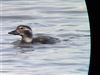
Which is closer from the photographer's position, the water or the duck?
the water

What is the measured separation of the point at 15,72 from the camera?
27.3 inches

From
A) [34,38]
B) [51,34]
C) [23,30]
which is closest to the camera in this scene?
[51,34]

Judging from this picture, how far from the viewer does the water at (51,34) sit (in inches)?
26.9

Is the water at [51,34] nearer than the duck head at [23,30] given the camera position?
Yes

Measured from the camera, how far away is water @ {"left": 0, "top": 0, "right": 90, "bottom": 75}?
26.9 inches

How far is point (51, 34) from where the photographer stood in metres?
0.82

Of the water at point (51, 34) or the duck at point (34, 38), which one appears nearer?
the water at point (51, 34)

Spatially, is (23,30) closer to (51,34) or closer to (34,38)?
(34,38)

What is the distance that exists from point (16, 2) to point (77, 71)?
0.34m

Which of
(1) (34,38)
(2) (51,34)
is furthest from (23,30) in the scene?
(2) (51,34)

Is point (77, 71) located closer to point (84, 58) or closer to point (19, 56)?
point (84, 58)

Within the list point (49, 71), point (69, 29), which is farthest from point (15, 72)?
point (69, 29)

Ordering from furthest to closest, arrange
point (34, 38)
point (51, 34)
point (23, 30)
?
point (23, 30) < point (34, 38) < point (51, 34)

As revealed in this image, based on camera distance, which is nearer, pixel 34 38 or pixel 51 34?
pixel 51 34
